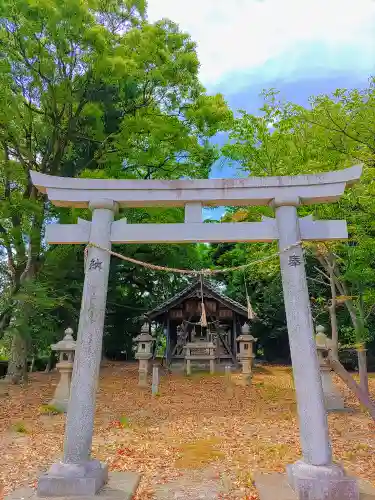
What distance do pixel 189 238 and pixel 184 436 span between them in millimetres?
4946

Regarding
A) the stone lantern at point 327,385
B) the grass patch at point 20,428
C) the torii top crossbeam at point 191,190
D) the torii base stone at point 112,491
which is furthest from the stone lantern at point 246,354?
the torii top crossbeam at point 191,190

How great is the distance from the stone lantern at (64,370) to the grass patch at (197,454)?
4.76 metres

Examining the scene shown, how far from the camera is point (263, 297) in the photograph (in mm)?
26016

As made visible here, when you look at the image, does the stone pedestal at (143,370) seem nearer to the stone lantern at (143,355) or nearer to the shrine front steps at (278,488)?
the stone lantern at (143,355)

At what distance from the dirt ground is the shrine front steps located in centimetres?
18

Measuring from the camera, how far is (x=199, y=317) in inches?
825

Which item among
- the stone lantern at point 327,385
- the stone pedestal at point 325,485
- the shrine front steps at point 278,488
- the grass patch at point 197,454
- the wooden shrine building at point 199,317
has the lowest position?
the grass patch at point 197,454

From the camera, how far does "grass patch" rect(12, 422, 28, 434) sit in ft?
27.9

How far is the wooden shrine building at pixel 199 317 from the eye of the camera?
20250 mm

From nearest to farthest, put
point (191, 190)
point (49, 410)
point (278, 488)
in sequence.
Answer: point (278, 488) < point (191, 190) < point (49, 410)

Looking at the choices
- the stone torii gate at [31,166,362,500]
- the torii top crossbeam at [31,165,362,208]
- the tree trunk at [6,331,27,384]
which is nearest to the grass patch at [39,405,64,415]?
the tree trunk at [6,331,27,384]

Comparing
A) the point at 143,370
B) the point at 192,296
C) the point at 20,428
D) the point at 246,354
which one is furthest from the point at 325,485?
the point at 192,296

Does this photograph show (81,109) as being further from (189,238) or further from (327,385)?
(327,385)

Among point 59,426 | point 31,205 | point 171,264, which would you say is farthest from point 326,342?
point 171,264
